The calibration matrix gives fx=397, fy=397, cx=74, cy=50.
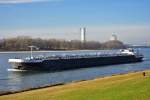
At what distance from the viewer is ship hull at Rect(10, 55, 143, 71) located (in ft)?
218

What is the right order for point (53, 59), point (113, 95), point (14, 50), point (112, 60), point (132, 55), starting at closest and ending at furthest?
point (113, 95) < point (53, 59) < point (112, 60) < point (132, 55) < point (14, 50)

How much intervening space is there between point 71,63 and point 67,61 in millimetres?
1283

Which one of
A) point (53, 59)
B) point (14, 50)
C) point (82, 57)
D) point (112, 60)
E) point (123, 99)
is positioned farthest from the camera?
point (14, 50)

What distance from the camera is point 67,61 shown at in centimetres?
7706

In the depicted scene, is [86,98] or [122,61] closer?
[86,98]

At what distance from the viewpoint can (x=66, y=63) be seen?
250 ft

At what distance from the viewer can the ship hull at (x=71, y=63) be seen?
66500mm

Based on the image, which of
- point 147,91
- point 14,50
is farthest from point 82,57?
point 14,50

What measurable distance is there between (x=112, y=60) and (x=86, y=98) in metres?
80.8

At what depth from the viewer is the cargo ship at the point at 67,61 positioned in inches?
2616

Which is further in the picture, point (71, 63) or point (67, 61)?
point (71, 63)

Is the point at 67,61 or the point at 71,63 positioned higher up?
the point at 67,61

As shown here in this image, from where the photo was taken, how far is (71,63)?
78000 millimetres

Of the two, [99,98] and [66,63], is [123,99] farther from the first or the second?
[66,63]
